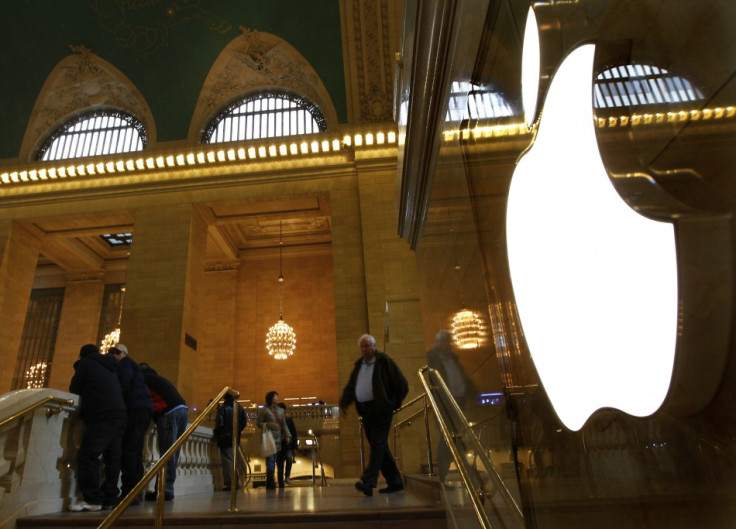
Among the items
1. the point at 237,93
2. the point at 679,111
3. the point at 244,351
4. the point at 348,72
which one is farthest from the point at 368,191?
the point at 679,111

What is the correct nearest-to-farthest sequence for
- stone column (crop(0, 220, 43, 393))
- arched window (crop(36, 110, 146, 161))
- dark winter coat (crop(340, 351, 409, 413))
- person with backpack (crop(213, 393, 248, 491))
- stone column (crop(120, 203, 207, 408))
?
dark winter coat (crop(340, 351, 409, 413)) < person with backpack (crop(213, 393, 248, 491)) < stone column (crop(120, 203, 207, 408)) < stone column (crop(0, 220, 43, 393)) < arched window (crop(36, 110, 146, 161))

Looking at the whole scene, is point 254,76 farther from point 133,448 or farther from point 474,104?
point 474,104

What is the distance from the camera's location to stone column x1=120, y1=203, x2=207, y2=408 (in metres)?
10.7

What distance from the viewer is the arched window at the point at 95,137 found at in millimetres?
13172

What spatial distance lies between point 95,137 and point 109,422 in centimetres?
1155

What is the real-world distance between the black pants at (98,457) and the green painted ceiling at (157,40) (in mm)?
9863

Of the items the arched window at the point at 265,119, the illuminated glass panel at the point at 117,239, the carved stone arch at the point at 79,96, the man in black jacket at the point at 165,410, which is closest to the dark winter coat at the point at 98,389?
the man in black jacket at the point at 165,410

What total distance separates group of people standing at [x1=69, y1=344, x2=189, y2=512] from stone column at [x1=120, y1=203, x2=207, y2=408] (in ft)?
20.4

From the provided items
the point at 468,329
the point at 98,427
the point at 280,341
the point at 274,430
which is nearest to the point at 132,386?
the point at 98,427

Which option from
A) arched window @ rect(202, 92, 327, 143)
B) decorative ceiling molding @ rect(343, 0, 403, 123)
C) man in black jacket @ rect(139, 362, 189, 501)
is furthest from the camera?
arched window @ rect(202, 92, 327, 143)

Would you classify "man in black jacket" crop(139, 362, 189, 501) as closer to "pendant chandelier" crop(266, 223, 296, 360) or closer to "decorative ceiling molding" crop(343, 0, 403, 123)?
"pendant chandelier" crop(266, 223, 296, 360)

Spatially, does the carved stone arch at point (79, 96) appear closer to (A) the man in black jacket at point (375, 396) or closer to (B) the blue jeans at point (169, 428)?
(B) the blue jeans at point (169, 428)

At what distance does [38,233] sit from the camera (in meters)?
13.0

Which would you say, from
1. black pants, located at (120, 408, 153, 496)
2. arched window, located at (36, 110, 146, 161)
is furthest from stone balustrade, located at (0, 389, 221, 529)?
arched window, located at (36, 110, 146, 161)
